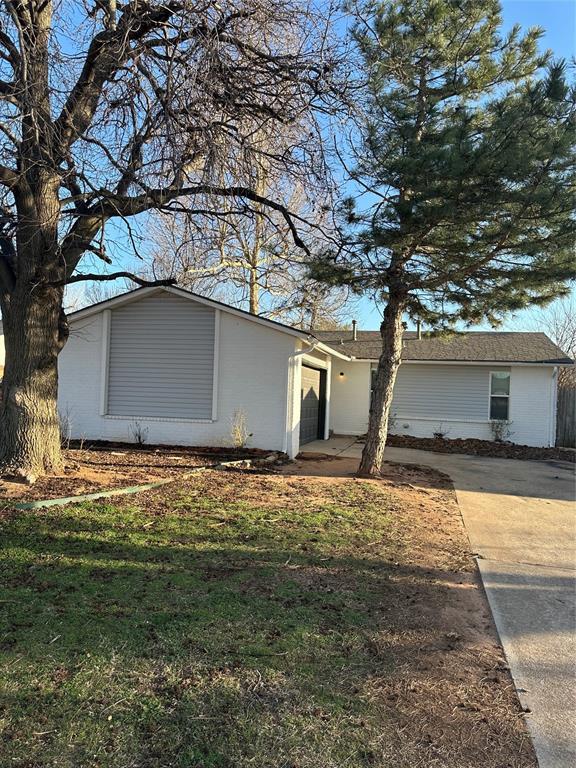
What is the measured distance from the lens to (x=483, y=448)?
53.2 feet

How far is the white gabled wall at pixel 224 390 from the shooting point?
487 inches

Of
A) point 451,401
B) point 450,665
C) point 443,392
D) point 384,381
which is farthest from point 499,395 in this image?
point 450,665

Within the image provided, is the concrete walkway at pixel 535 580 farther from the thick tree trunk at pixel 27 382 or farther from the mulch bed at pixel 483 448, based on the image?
the thick tree trunk at pixel 27 382

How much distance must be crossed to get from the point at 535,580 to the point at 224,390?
28.1 feet

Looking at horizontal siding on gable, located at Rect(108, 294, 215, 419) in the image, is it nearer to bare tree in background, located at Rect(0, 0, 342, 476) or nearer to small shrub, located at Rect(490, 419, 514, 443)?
bare tree in background, located at Rect(0, 0, 342, 476)

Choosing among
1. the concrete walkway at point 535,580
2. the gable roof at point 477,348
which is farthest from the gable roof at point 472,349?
the concrete walkway at point 535,580

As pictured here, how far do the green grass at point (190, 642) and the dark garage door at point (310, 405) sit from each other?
8372 mm

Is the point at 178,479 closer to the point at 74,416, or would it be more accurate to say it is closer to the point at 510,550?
the point at 510,550

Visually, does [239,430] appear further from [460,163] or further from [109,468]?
[460,163]

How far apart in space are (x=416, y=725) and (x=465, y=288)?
7.73 m

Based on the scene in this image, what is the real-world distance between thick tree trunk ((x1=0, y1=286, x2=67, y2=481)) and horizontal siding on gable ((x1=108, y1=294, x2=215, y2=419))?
5.17 m

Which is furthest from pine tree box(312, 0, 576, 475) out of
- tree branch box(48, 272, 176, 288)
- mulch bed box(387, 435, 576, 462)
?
mulch bed box(387, 435, 576, 462)

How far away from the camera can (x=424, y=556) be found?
18.5 feet

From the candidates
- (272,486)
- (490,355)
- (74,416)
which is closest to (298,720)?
(272,486)
